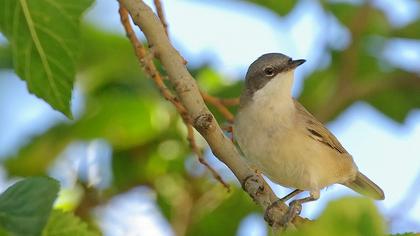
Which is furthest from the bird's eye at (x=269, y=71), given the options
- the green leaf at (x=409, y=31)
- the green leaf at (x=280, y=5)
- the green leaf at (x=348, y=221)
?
the green leaf at (x=348, y=221)

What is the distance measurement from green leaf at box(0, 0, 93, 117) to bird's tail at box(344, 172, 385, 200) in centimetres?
284

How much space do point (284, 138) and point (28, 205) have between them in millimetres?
2719

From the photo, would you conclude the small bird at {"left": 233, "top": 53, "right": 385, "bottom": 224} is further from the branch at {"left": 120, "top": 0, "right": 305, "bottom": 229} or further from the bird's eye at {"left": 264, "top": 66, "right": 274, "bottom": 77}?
the branch at {"left": 120, "top": 0, "right": 305, "bottom": 229}

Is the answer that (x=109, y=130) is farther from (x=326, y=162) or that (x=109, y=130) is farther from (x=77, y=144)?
(x=326, y=162)

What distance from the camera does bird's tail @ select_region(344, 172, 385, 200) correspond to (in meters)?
5.50

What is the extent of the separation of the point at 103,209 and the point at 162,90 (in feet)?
7.53

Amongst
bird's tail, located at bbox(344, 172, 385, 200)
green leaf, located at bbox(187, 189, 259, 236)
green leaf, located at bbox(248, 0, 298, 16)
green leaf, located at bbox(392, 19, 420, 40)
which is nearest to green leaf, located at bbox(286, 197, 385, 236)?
green leaf, located at bbox(187, 189, 259, 236)

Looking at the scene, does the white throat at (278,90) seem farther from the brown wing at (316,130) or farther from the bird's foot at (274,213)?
the bird's foot at (274,213)

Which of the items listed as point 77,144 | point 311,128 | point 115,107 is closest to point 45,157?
point 77,144

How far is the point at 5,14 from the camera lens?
321 cm

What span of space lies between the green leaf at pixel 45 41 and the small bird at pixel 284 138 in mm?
1476

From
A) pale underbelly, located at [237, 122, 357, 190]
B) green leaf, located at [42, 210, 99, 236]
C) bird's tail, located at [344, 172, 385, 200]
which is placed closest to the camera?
green leaf, located at [42, 210, 99, 236]

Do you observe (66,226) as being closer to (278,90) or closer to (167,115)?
(278,90)

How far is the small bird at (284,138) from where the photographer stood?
15.5ft
